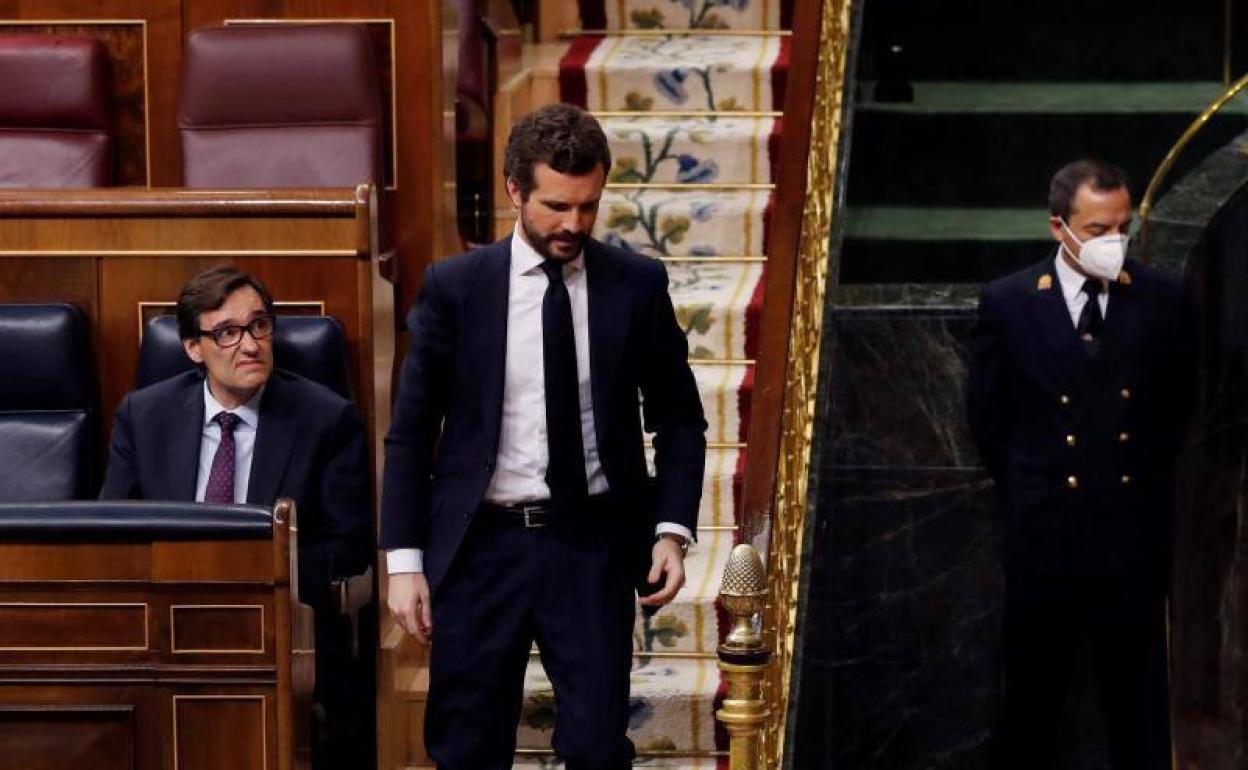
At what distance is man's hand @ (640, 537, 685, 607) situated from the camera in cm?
343

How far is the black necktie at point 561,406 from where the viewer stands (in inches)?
134

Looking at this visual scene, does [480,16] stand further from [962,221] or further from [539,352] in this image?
[539,352]

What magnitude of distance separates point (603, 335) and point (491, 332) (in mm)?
158

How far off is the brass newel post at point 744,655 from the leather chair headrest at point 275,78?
1.78 metres

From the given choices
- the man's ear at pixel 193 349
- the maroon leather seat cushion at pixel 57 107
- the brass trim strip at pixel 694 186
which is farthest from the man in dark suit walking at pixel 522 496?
the brass trim strip at pixel 694 186

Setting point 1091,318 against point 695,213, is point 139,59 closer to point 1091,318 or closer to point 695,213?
point 695,213

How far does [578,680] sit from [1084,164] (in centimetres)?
187

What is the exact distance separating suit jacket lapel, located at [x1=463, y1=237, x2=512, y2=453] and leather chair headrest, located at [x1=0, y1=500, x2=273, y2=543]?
0.34 meters

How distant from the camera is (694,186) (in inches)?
228

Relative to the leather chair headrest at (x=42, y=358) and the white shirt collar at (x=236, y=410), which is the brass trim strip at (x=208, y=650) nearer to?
the white shirt collar at (x=236, y=410)

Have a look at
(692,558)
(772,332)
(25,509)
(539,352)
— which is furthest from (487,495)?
(692,558)

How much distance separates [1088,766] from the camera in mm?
5273

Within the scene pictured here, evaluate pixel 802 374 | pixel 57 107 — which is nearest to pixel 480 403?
pixel 802 374

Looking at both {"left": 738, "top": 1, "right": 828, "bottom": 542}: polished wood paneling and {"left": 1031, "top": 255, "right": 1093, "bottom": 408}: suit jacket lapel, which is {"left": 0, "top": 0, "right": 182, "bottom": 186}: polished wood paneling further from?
{"left": 1031, "top": 255, "right": 1093, "bottom": 408}: suit jacket lapel
